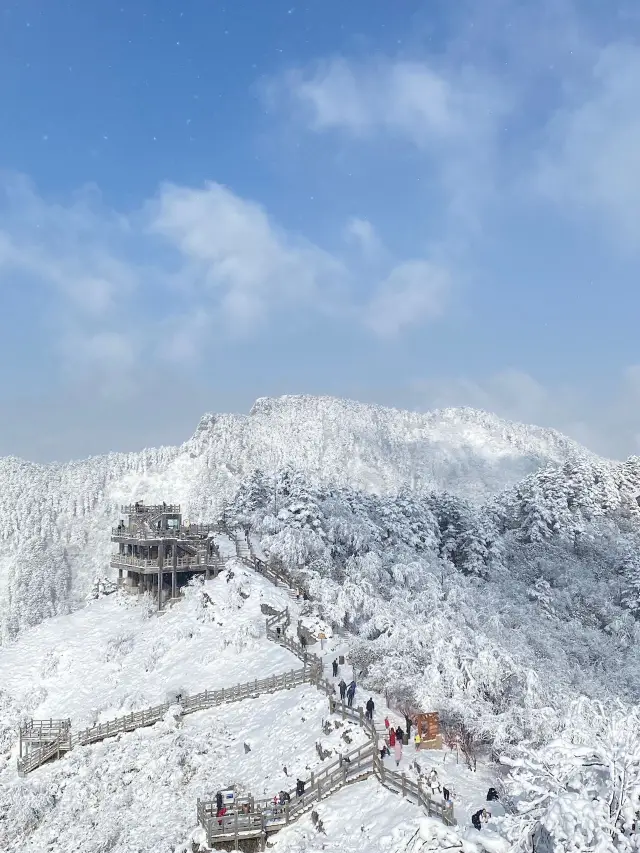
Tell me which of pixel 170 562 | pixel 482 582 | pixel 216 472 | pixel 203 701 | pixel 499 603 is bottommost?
pixel 203 701

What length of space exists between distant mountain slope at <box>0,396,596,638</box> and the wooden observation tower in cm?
8555

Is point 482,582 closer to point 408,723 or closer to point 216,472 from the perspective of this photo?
point 408,723

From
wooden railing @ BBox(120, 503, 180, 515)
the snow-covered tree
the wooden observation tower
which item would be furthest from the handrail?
the snow-covered tree

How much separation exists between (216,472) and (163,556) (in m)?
118

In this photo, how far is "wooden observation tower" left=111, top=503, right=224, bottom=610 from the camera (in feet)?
152

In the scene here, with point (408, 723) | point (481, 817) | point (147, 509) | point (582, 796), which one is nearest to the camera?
point (582, 796)

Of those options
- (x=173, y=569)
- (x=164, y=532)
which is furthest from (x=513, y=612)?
(x=164, y=532)

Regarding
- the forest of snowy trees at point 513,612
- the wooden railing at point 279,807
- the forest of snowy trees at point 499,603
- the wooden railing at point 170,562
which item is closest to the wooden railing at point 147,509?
the wooden railing at point 170,562

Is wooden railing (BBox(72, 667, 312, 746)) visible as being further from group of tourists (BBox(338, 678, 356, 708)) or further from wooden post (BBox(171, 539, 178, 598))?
wooden post (BBox(171, 539, 178, 598))

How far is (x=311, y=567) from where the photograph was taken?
154 feet

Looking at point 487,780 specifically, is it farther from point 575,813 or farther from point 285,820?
point 575,813

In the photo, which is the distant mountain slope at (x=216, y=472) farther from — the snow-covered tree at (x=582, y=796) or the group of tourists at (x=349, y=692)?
the snow-covered tree at (x=582, y=796)

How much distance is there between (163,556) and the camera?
153 feet

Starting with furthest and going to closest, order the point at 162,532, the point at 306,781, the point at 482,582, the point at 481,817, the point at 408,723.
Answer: the point at 482,582
the point at 162,532
the point at 408,723
the point at 306,781
the point at 481,817
